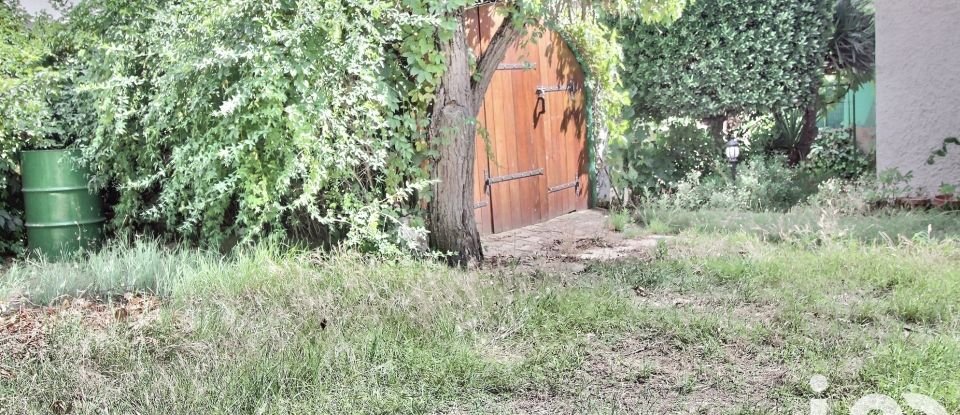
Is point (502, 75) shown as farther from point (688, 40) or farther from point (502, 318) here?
point (502, 318)

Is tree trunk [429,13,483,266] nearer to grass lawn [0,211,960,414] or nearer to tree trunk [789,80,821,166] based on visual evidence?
grass lawn [0,211,960,414]

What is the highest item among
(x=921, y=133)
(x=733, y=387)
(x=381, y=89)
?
(x=381, y=89)

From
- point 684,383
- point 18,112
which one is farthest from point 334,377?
point 18,112

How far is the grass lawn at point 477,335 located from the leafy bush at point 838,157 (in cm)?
441

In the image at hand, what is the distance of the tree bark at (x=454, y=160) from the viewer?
4906 mm

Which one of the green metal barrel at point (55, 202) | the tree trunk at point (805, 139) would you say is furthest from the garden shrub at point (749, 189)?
the green metal barrel at point (55, 202)

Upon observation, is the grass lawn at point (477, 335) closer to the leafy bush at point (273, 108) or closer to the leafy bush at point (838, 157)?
the leafy bush at point (273, 108)

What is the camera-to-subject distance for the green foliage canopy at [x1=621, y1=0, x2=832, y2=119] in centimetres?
851

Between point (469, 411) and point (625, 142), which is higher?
point (625, 142)

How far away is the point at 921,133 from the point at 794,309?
170 inches

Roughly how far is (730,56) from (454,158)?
485 centimetres

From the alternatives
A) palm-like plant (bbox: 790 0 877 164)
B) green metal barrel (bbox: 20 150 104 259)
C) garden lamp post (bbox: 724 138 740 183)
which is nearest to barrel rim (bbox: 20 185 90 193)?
green metal barrel (bbox: 20 150 104 259)

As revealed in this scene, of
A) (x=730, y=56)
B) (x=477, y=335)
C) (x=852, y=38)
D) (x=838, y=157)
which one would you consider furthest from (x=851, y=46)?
(x=477, y=335)

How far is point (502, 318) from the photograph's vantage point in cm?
357
